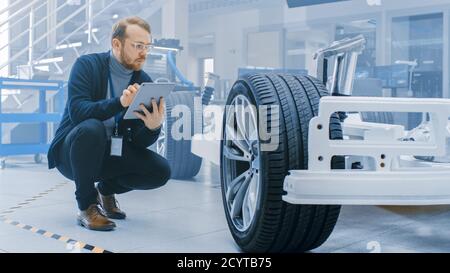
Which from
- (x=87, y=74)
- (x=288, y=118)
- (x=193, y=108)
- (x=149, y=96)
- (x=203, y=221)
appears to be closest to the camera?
(x=288, y=118)

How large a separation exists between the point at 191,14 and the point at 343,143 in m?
6.41

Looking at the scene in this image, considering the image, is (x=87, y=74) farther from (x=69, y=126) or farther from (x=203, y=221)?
(x=203, y=221)

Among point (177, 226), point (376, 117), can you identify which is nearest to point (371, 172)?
point (177, 226)

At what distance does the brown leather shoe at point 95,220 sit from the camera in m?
Result: 2.39

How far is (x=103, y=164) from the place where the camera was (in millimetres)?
2570

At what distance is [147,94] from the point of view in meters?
2.28

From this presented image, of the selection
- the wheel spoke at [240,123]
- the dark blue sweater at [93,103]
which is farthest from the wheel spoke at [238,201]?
the dark blue sweater at [93,103]

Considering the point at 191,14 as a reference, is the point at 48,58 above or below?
below

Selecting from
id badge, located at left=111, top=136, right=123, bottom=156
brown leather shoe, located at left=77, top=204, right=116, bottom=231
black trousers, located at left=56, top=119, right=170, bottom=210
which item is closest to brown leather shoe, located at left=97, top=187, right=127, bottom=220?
black trousers, located at left=56, top=119, right=170, bottom=210

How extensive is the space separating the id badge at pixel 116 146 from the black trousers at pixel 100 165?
1.5 inches

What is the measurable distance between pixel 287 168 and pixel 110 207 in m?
1.27

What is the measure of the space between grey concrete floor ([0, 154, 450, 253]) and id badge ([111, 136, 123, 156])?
345 mm

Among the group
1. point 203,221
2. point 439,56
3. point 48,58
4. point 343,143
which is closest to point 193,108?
point 203,221

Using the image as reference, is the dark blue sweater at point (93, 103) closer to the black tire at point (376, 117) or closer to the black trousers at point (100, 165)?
the black trousers at point (100, 165)
